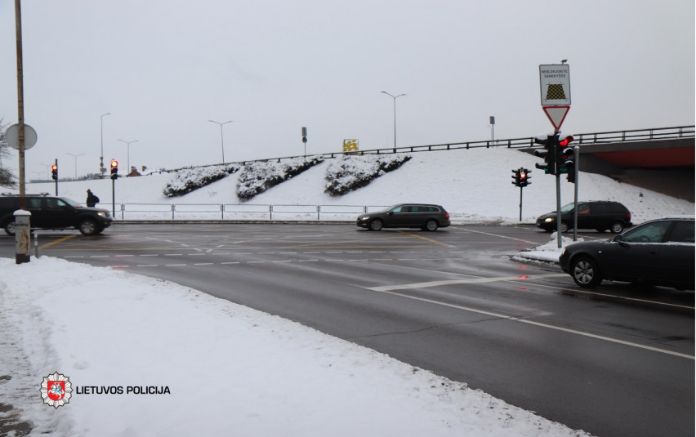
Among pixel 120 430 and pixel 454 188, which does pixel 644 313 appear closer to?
pixel 120 430

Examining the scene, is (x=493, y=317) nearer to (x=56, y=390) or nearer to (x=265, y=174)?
(x=56, y=390)

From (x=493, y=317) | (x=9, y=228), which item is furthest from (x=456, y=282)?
(x=9, y=228)

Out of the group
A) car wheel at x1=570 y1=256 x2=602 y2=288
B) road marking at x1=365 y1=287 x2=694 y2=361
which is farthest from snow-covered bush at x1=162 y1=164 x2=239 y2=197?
car wheel at x1=570 y1=256 x2=602 y2=288

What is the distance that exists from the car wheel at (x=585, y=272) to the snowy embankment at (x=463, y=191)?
26.5m

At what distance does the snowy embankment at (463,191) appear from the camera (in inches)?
1705

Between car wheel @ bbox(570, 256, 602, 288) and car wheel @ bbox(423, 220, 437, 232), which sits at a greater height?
car wheel @ bbox(423, 220, 437, 232)

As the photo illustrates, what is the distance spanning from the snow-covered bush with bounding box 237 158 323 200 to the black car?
167ft

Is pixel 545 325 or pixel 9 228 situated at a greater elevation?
pixel 9 228

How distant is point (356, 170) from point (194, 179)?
24.0 m

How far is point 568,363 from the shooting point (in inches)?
239

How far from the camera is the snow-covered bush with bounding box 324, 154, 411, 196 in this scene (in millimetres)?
54750

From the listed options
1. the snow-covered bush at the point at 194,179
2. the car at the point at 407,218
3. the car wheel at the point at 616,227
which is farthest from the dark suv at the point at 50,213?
the snow-covered bush at the point at 194,179

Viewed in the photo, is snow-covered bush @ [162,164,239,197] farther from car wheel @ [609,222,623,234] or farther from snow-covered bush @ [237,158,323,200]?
car wheel @ [609,222,623,234]

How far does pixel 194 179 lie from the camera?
68.9 meters
